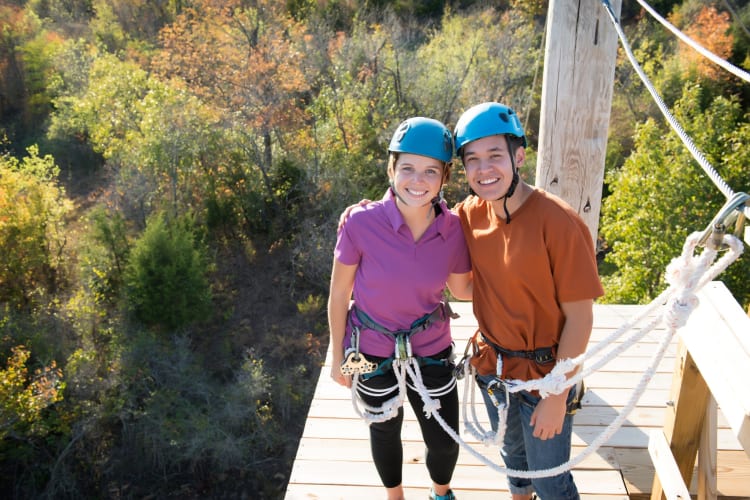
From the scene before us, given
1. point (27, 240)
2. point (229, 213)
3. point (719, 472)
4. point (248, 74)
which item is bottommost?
point (27, 240)

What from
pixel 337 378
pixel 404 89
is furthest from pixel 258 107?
pixel 337 378

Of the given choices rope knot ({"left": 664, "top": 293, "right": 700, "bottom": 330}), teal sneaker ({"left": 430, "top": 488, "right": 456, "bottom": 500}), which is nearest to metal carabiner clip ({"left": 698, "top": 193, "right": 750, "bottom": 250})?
rope knot ({"left": 664, "top": 293, "right": 700, "bottom": 330})

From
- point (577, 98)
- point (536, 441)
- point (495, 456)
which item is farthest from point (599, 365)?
point (495, 456)

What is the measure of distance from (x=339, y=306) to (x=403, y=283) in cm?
23

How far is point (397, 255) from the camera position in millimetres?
1771

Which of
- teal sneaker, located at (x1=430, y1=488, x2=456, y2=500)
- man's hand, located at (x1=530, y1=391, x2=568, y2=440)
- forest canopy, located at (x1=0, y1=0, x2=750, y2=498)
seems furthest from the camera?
forest canopy, located at (x1=0, y1=0, x2=750, y2=498)

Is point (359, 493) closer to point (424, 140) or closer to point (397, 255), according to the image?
point (397, 255)

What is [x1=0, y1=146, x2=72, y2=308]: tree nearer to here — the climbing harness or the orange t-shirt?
the climbing harness

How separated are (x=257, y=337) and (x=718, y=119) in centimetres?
927

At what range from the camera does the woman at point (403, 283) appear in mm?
1697

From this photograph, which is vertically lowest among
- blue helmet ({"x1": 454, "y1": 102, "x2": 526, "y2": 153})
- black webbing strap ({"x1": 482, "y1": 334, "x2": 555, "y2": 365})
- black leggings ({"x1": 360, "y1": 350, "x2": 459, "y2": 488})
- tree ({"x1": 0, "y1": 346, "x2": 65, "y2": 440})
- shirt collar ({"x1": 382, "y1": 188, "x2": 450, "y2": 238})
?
tree ({"x1": 0, "y1": 346, "x2": 65, "y2": 440})

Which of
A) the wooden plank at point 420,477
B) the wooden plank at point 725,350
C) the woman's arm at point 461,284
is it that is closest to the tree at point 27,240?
the wooden plank at point 420,477

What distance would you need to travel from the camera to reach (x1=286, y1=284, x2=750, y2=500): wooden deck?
2.34 metres

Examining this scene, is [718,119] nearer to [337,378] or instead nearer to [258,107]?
[258,107]
